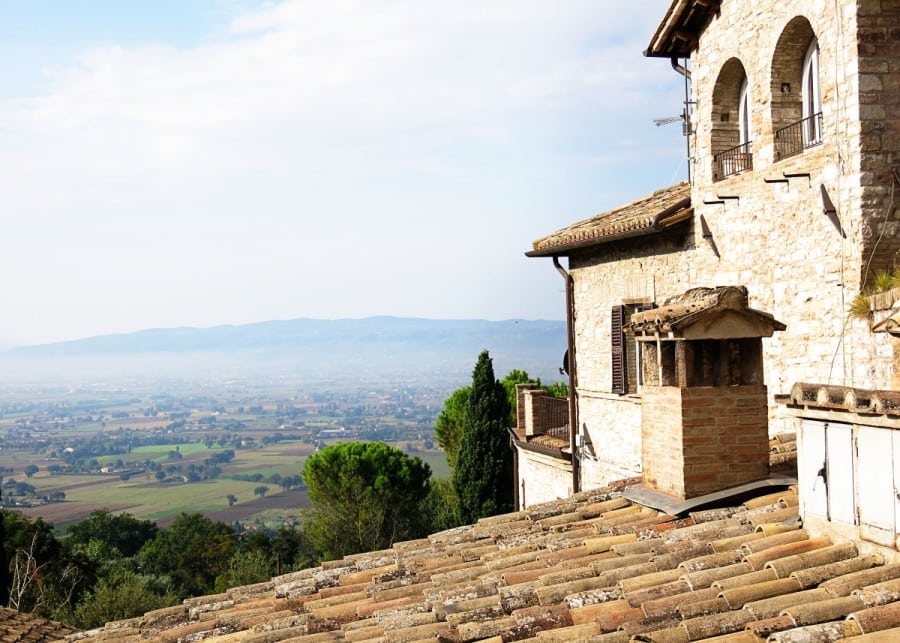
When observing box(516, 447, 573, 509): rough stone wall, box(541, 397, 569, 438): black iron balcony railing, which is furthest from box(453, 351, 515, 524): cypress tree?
box(541, 397, 569, 438): black iron balcony railing

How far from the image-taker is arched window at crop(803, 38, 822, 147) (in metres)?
8.98

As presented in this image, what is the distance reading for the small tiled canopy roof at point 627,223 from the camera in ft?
37.2

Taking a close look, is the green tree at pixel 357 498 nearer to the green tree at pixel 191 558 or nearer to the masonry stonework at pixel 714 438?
the green tree at pixel 191 558

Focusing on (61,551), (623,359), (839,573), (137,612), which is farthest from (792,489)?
(61,551)

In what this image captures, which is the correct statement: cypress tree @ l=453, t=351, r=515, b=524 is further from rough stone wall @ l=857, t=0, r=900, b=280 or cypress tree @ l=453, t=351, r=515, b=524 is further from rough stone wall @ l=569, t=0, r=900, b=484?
rough stone wall @ l=857, t=0, r=900, b=280

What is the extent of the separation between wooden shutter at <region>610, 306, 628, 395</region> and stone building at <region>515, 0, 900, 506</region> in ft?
0.08

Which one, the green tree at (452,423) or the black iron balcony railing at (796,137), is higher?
the black iron balcony railing at (796,137)

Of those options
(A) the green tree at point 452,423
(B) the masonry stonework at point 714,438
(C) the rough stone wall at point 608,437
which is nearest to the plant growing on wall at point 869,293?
(B) the masonry stonework at point 714,438

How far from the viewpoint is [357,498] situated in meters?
34.9

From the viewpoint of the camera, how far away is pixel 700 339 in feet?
21.8

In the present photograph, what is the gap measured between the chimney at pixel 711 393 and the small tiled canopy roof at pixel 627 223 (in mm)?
4699

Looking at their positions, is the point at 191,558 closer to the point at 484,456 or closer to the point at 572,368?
the point at 484,456

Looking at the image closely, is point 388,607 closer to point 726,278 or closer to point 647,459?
point 647,459

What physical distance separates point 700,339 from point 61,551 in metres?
29.5
